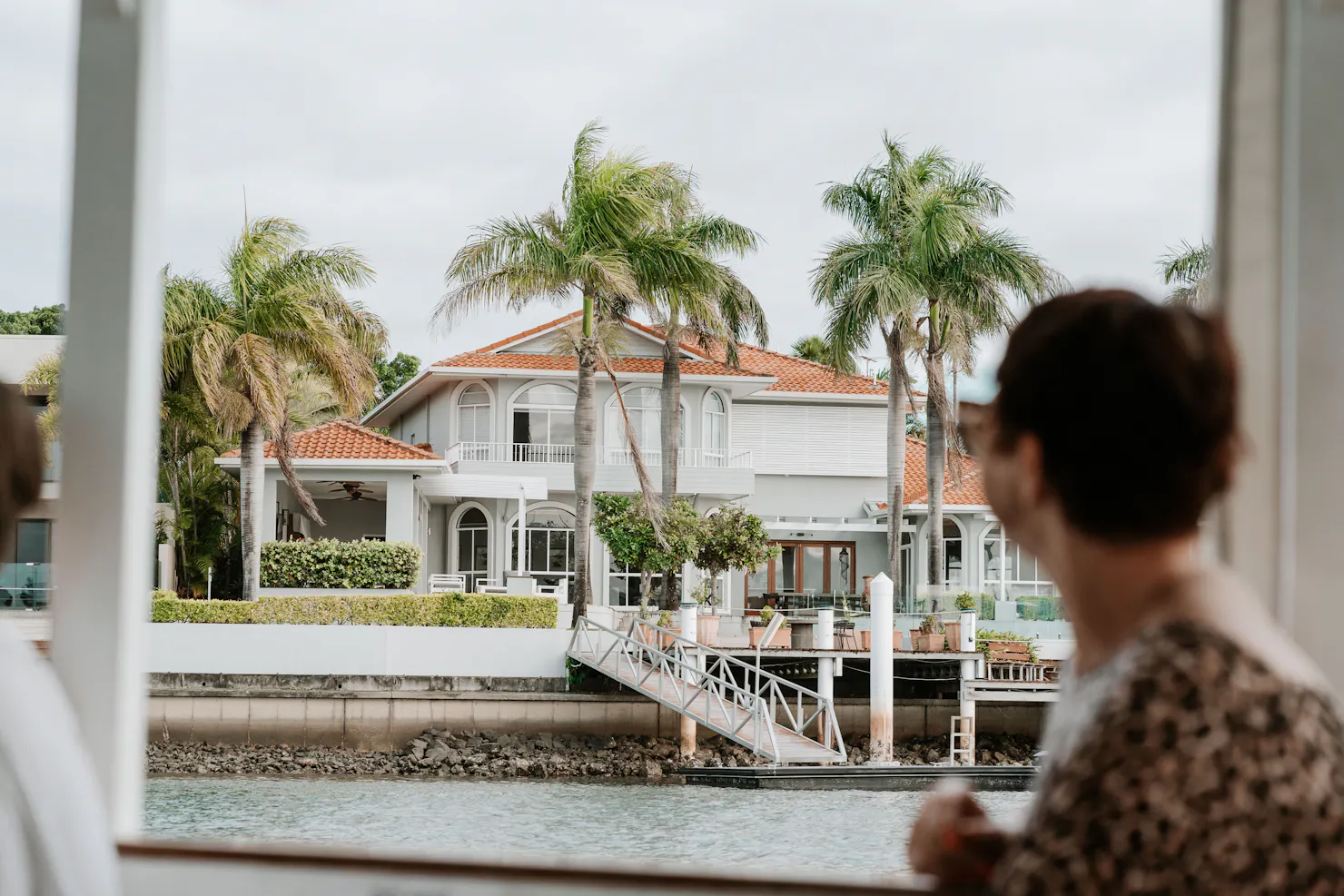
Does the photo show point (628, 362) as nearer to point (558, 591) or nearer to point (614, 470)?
point (614, 470)

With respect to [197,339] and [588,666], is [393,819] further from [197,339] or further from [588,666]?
[197,339]

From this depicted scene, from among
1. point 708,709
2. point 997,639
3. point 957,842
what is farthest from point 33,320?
point 957,842

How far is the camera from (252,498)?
704 inches

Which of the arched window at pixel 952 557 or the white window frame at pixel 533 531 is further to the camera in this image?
the arched window at pixel 952 557

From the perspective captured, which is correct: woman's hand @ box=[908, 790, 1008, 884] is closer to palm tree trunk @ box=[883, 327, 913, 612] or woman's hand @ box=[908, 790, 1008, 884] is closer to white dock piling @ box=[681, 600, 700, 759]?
white dock piling @ box=[681, 600, 700, 759]

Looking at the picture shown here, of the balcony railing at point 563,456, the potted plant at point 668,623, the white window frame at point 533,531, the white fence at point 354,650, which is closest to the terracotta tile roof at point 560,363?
the balcony railing at point 563,456

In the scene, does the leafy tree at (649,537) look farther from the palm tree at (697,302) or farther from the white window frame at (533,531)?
the white window frame at (533,531)

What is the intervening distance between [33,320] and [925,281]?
76.3 ft

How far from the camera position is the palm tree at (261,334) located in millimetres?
17516

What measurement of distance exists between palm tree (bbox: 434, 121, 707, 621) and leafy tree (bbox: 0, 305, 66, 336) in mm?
17033

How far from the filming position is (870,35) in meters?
34.1

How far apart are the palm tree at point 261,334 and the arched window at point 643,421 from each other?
5.59m

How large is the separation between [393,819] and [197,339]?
26.3 ft

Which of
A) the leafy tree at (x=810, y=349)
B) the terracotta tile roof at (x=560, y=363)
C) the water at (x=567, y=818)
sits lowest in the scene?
the water at (x=567, y=818)
